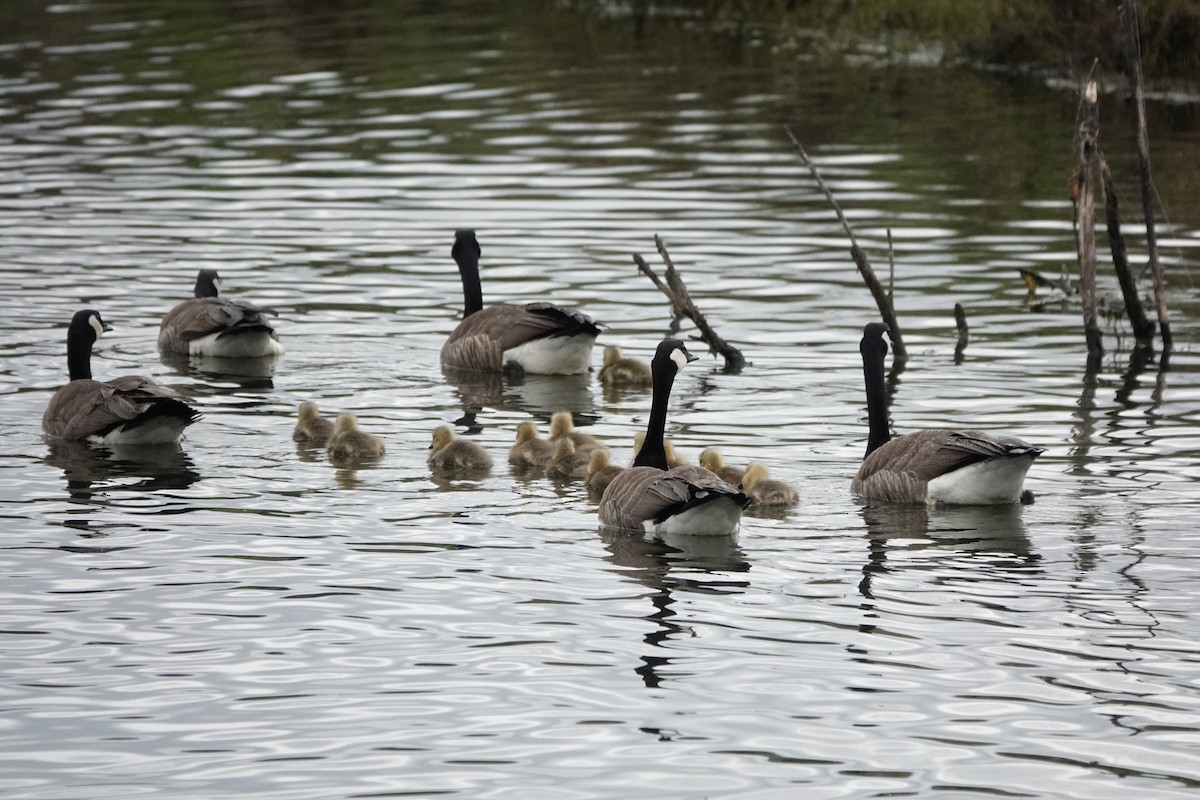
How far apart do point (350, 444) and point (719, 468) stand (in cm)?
306

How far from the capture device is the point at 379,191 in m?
31.8

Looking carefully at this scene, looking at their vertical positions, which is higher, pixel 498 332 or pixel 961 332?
pixel 498 332

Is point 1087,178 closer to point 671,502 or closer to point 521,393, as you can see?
point 521,393

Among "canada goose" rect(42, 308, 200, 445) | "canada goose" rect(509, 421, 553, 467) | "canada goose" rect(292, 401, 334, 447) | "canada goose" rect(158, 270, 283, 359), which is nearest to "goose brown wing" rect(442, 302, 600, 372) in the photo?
"canada goose" rect(158, 270, 283, 359)

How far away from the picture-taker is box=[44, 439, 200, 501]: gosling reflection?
1530 centimetres

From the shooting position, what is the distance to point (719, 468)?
1494 centimetres

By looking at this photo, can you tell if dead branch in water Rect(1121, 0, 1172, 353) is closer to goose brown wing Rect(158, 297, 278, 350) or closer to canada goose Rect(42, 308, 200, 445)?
goose brown wing Rect(158, 297, 278, 350)

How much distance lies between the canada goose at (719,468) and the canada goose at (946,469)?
0.92m

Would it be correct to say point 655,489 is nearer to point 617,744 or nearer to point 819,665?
point 819,665

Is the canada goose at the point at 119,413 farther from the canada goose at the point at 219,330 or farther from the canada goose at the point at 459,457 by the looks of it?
the canada goose at the point at 219,330

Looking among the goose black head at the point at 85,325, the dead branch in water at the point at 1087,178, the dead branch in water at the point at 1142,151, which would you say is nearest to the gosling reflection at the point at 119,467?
the goose black head at the point at 85,325

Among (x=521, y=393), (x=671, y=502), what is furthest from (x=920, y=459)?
(x=521, y=393)

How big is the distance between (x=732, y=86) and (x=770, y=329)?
68.7 ft

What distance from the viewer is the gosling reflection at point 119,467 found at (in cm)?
1530
